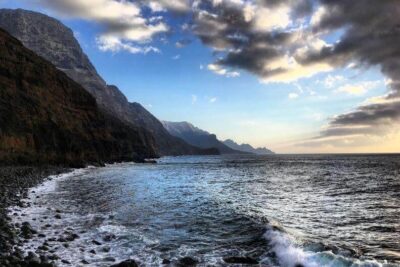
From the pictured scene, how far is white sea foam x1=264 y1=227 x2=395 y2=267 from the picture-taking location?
1411 centimetres

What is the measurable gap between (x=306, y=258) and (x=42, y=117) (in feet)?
255

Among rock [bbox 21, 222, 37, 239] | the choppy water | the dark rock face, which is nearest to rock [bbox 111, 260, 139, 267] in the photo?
the choppy water

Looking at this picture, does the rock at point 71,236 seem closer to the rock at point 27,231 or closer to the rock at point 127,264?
the rock at point 27,231

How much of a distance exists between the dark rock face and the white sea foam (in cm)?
5638

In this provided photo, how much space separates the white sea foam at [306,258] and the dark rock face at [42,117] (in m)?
56.4

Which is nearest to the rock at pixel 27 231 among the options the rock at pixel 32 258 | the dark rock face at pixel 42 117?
the rock at pixel 32 258

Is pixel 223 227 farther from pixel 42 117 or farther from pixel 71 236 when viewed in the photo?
pixel 42 117

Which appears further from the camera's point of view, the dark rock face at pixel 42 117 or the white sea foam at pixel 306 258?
the dark rock face at pixel 42 117

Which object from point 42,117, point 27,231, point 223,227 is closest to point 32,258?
point 27,231

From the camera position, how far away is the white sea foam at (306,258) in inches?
555

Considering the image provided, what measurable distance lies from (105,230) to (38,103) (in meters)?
72.3

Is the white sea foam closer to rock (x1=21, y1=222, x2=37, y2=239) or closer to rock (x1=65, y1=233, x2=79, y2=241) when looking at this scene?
rock (x1=65, y1=233, x2=79, y2=241)

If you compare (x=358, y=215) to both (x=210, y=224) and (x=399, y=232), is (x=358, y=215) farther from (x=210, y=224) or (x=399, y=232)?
(x=210, y=224)

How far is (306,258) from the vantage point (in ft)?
49.2
